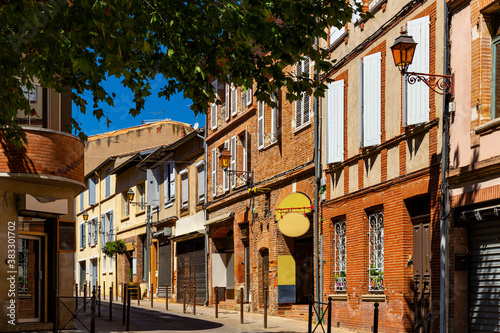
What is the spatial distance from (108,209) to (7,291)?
29529 millimetres

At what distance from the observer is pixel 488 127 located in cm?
1317

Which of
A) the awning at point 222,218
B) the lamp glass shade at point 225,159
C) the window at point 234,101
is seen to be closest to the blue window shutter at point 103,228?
the awning at point 222,218

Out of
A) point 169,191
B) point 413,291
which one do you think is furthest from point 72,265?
point 169,191

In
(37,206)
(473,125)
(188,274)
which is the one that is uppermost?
(473,125)

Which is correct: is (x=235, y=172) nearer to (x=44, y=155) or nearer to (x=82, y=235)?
(x=44, y=155)

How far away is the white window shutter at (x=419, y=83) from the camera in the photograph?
1546 centimetres

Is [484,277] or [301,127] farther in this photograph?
[301,127]

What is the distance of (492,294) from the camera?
44.2ft

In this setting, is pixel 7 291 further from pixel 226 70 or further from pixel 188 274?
pixel 188 274

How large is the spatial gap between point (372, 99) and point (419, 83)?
93.0 inches

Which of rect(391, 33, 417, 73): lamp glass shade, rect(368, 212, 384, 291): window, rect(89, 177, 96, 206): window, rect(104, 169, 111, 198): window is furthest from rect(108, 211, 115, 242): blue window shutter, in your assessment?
rect(391, 33, 417, 73): lamp glass shade

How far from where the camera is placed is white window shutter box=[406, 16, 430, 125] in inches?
609

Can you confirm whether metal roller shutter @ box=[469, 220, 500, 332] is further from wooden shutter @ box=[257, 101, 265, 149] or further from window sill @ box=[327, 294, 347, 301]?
wooden shutter @ box=[257, 101, 265, 149]

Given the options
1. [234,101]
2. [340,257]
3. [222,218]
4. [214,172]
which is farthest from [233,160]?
[340,257]
